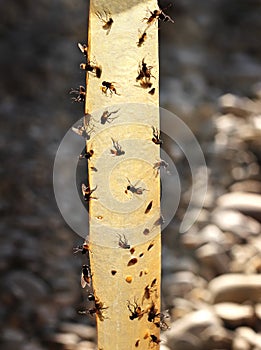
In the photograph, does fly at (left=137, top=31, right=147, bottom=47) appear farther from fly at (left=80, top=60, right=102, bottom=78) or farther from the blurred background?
the blurred background

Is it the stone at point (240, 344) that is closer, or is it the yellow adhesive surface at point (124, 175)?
the yellow adhesive surface at point (124, 175)

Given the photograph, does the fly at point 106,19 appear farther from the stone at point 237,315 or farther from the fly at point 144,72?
the stone at point 237,315

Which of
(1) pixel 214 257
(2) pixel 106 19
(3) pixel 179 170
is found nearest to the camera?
(2) pixel 106 19

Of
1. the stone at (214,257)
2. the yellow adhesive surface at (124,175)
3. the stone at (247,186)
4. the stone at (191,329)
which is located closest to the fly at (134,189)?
the yellow adhesive surface at (124,175)

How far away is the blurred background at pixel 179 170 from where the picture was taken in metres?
0.97

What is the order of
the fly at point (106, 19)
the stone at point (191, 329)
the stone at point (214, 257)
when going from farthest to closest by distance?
the stone at point (214, 257), the stone at point (191, 329), the fly at point (106, 19)

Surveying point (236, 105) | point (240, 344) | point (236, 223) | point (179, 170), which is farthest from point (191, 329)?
point (236, 105)

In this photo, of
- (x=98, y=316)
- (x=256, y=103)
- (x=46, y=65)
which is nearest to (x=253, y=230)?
(x=256, y=103)

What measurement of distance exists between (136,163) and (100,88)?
0.05 meters

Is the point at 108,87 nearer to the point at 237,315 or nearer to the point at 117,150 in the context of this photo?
the point at 117,150

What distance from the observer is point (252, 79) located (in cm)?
125

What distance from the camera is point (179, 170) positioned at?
1.15m

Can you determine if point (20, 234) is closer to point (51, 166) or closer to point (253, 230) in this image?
point (51, 166)

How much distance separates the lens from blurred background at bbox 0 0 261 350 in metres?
0.97
